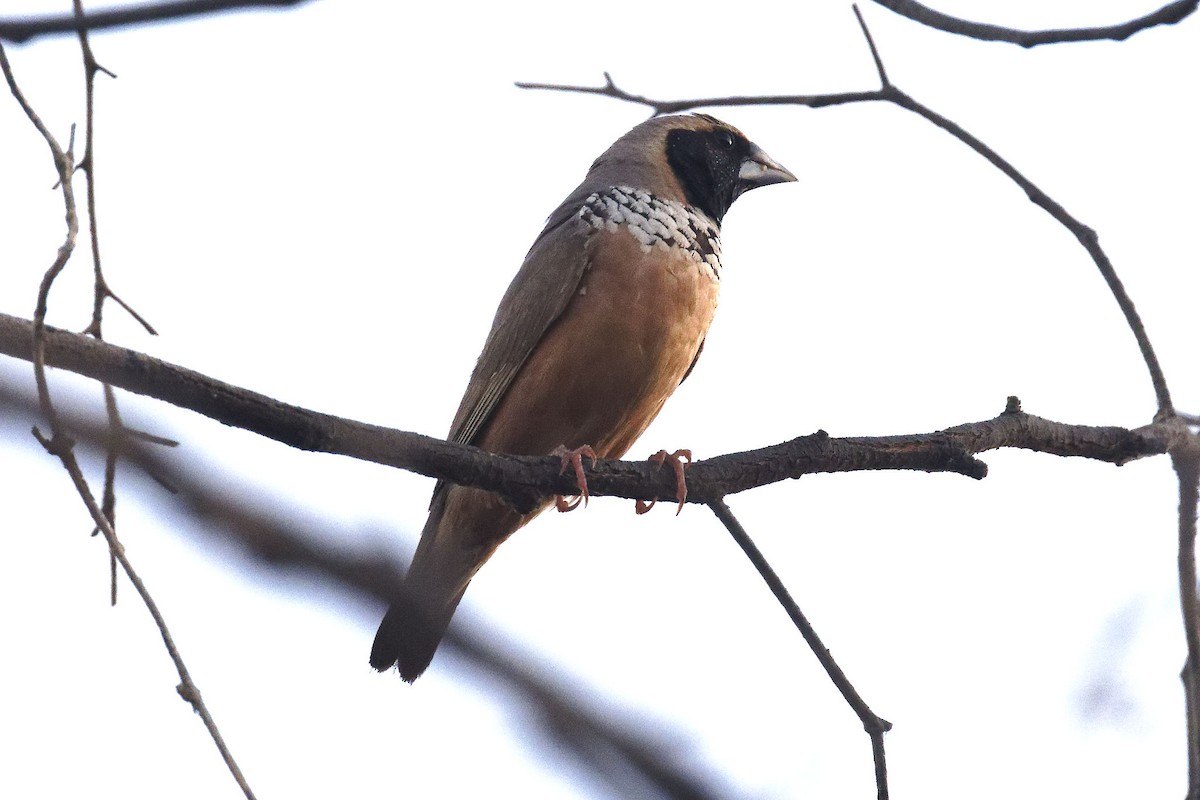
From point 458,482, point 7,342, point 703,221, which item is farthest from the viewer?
point 703,221

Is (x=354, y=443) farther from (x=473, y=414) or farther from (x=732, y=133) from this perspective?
(x=732, y=133)

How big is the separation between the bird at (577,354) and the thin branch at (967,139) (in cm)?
168

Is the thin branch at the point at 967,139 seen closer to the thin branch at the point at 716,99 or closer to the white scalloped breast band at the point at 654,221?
the thin branch at the point at 716,99

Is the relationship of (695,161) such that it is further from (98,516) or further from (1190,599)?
(98,516)

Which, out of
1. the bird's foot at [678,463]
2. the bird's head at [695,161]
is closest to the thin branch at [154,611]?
the bird's foot at [678,463]

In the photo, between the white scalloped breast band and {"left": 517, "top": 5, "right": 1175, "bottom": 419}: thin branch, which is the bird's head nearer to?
the white scalloped breast band

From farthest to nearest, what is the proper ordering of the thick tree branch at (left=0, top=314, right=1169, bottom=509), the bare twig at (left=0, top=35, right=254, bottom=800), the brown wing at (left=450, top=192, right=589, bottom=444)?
the brown wing at (left=450, top=192, right=589, bottom=444)
the thick tree branch at (left=0, top=314, right=1169, bottom=509)
the bare twig at (left=0, top=35, right=254, bottom=800)

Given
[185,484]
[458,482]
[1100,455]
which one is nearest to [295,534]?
[185,484]

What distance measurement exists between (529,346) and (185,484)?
167 inches

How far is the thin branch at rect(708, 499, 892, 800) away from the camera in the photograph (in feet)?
10.6

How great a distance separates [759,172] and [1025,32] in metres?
3.61

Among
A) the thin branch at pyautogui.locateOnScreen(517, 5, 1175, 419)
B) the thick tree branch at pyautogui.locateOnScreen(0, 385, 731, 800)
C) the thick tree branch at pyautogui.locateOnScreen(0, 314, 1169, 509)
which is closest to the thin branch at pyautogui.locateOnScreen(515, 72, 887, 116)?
the thin branch at pyautogui.locateOnScreen(517, 5, 1175, 419)

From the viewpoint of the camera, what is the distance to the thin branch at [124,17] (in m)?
1.26

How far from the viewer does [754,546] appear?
3.80m
